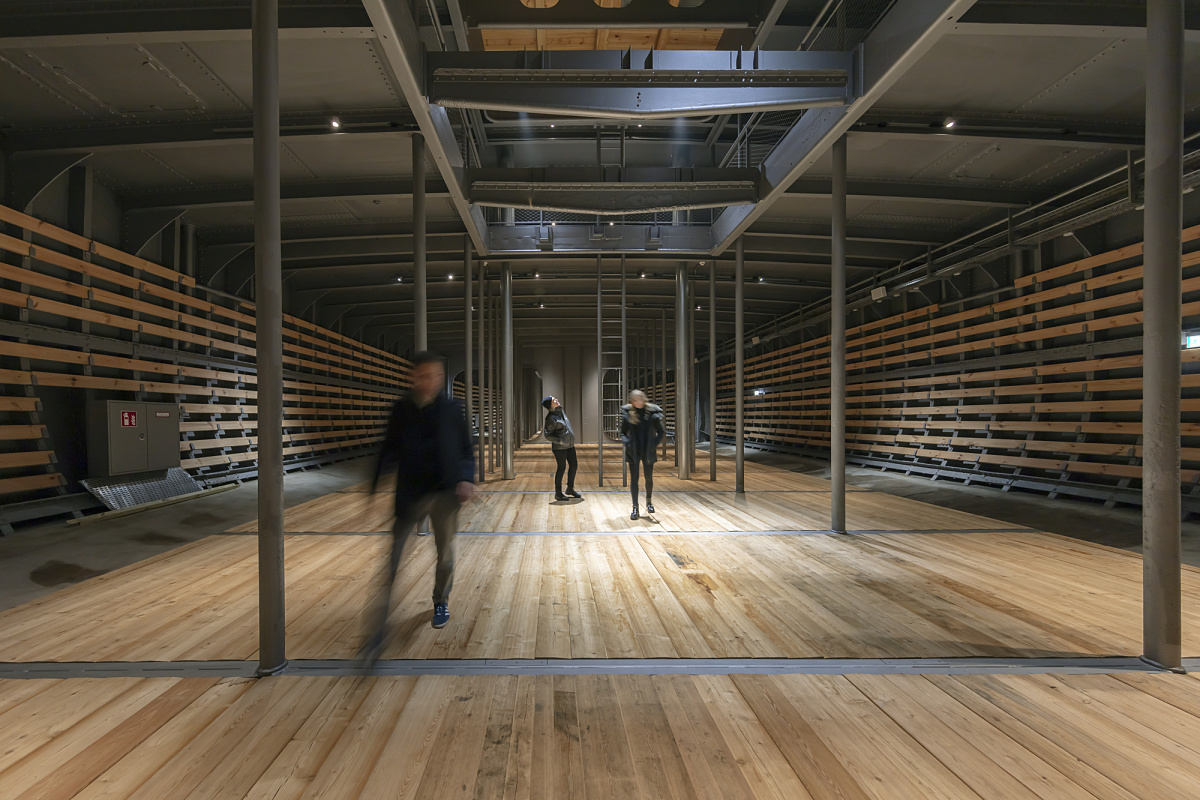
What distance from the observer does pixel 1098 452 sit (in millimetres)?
7250

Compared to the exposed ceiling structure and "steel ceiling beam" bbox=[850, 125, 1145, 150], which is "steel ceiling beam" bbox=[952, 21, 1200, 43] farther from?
"steel ceiling beam" bbox=[850, 125, 1145, 150]

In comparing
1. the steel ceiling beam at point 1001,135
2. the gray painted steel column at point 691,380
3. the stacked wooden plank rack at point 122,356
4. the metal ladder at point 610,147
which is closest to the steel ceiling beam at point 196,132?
the stacked wooden plank rack at point 122,356

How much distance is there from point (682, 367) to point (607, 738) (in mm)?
9513

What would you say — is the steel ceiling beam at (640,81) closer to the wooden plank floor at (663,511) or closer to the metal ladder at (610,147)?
the metal ladder at (610,147)

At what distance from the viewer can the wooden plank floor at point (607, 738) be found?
1.97m

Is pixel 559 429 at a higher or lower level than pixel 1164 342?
lower

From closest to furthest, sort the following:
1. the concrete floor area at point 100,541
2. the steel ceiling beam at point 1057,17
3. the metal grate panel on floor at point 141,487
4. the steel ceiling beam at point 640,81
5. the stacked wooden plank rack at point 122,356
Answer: the steel ceiling beam at point 1057,17, the concrete floor area at point 100,541, the steel ceiling beam at point 640,81, the stacked wooden plank rack at point 122,356, the metal grate panel on floor at point 141,487

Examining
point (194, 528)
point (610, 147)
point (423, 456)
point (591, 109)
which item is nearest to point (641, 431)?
point (591, 109)

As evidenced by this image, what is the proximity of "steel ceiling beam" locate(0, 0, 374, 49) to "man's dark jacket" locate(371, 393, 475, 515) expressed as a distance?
3.50m

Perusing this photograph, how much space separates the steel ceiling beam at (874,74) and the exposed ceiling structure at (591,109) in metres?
0.03

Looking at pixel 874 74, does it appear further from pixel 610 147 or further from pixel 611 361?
pixel 611 361

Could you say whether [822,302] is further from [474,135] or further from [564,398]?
[564,398]

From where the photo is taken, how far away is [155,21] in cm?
445

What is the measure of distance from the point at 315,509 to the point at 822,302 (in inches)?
527
